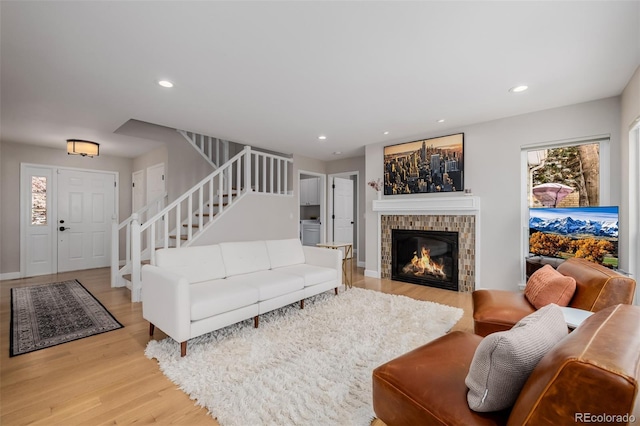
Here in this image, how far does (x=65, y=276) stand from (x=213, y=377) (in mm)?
5197

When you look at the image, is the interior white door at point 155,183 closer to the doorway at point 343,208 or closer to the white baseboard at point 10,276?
the white baseboard at point 10,276

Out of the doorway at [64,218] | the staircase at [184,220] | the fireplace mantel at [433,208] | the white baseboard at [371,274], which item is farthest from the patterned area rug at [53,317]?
the fireplace mantel at [433,208]

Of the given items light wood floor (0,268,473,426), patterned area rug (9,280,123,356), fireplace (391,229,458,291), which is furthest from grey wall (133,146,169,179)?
fireplace (391,229,458,291)

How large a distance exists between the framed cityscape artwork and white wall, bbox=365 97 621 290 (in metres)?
0.13

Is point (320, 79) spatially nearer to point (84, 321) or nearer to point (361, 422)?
point (361, 422)

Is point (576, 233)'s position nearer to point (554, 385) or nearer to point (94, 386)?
point (554, 385)

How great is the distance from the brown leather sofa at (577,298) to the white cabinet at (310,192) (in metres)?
5.59

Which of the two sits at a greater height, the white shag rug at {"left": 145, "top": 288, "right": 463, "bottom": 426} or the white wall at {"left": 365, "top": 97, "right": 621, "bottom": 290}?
the white wall at {"left": 365, "top": 97, "right": 621, "bottom": 290}

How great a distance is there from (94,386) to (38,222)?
5.26 metres

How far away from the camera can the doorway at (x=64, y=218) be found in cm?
537

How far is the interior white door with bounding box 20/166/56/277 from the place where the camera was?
5312 mm

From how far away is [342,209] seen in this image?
7152 mm

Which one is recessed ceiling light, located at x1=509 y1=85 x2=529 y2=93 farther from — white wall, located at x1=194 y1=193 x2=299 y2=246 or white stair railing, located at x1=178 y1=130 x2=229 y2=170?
white stair railing, located at x1=178 y1=130 x2=229 y2=170

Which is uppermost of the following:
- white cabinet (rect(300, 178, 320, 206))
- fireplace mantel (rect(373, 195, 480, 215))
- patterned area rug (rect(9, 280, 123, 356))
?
white cabinet (rect(300, 178, 320, 206))
